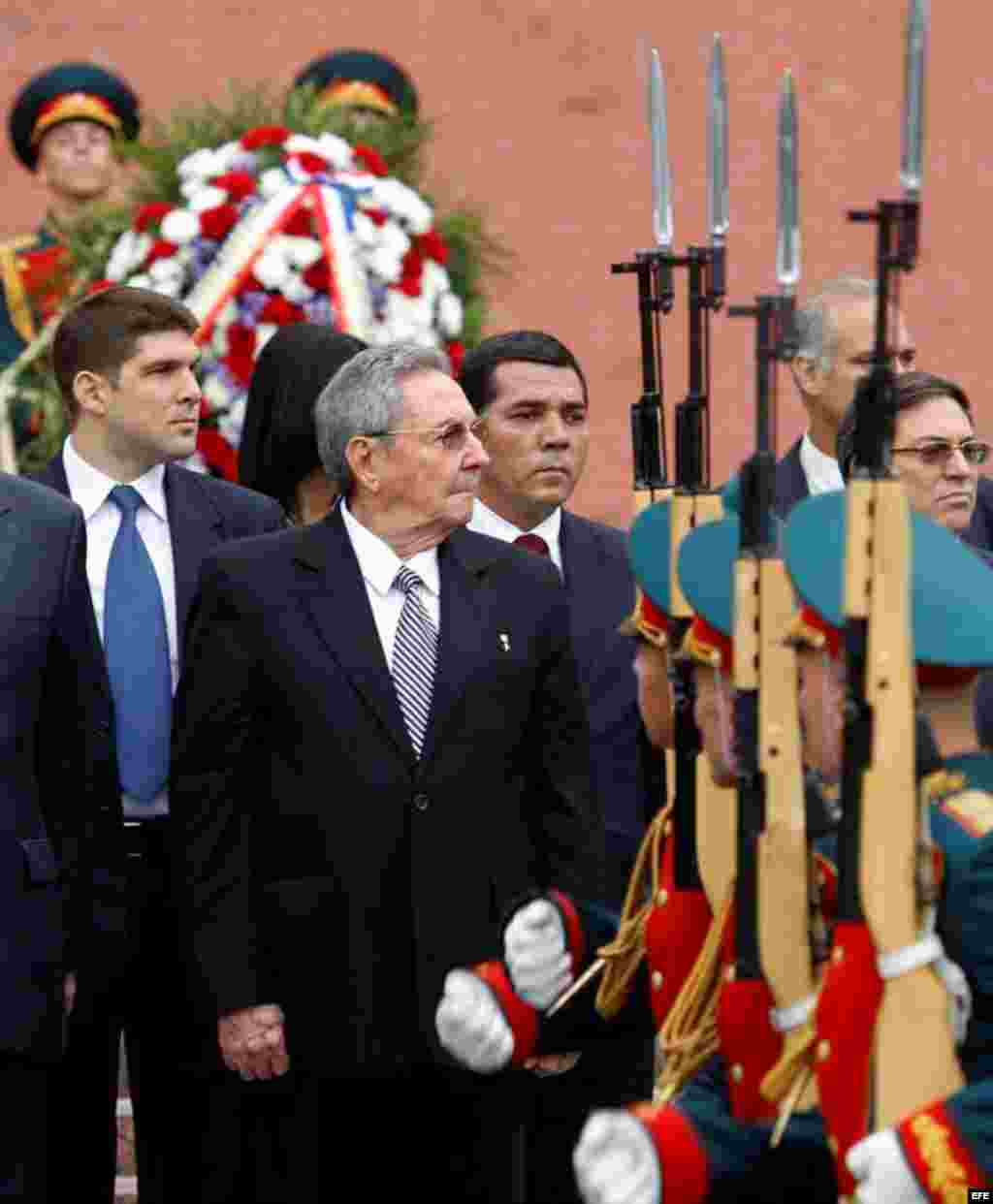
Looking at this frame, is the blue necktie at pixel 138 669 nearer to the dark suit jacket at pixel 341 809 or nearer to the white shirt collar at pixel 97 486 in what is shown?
the white shirt collar at pixel 97 486

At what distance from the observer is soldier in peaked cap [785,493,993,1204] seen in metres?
3.72

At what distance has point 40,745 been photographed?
5.11m

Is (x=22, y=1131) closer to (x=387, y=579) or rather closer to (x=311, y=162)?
(x=387, y=579)

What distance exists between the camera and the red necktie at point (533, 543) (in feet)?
19.6

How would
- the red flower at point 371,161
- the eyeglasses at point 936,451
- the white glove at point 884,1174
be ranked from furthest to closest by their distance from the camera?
the red flower at point 371,161
the eyeglasses at point 936,451
the white glove at point 884,1174

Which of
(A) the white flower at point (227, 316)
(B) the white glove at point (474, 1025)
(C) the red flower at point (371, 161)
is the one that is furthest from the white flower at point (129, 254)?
(B) the white glove at point (474, 1025)

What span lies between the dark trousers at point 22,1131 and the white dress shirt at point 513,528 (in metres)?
1.46

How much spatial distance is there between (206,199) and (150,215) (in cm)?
15

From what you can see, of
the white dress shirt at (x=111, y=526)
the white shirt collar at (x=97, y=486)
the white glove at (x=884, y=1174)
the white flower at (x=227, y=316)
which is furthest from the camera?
the white flower at (x=227, y=316)

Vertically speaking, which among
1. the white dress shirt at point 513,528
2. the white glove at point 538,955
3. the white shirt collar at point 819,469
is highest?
the white shirt collar at point 819,469

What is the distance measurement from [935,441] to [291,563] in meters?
1.33

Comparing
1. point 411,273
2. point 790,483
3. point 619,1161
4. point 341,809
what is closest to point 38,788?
point 341,809

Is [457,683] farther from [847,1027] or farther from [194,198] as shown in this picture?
[194,198]

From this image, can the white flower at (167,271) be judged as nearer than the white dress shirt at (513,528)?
No
